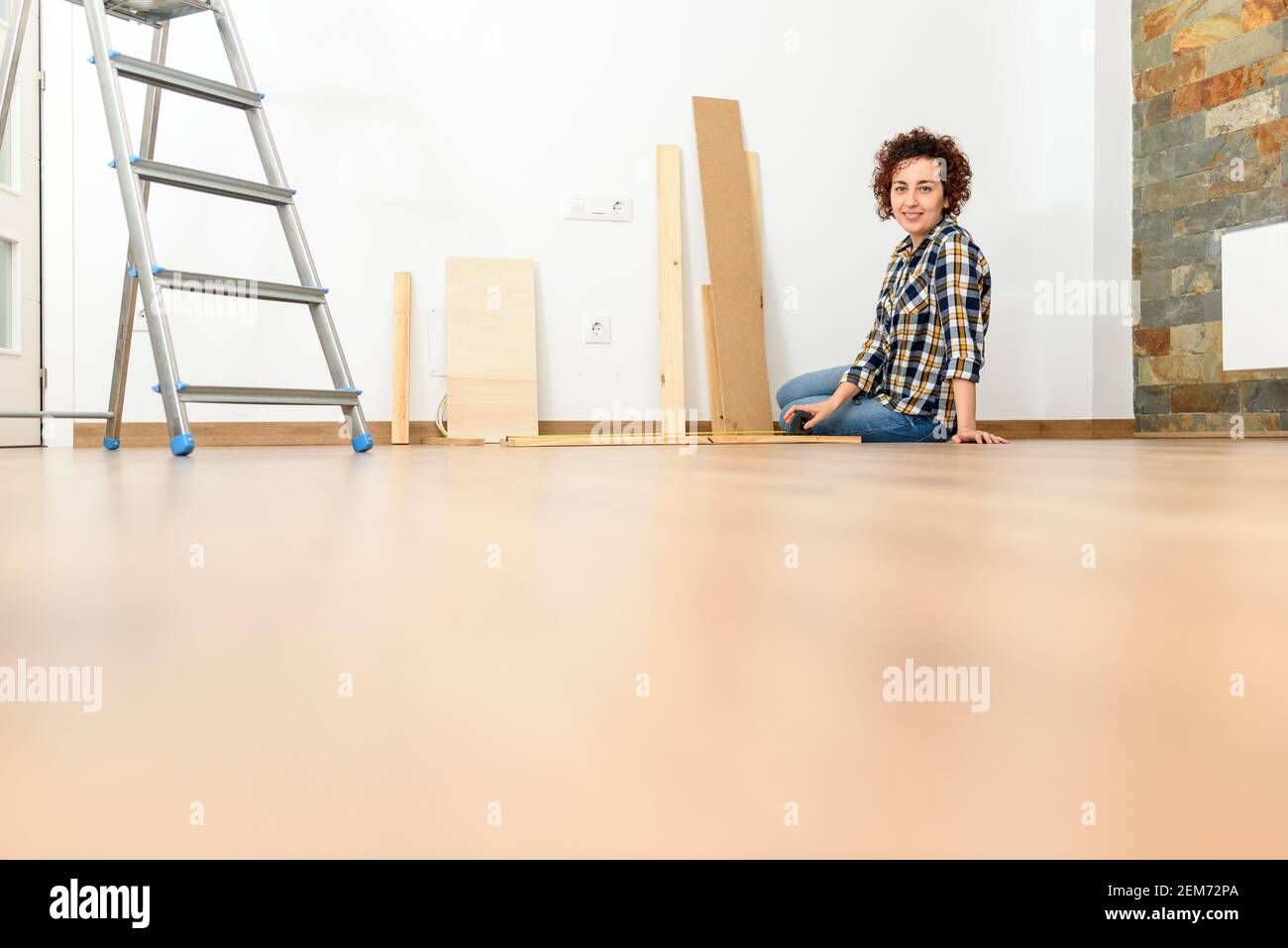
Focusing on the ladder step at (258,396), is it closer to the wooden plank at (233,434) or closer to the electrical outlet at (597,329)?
the wooden plank at (233,434)

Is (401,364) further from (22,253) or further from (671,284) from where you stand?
(22,253)

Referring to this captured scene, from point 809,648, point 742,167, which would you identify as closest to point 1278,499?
point 809,648

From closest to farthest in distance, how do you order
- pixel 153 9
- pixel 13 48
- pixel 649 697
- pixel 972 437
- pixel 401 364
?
pixel 649 697 → pixel 13 48 → pixel 153 9 → pixel 972 437 → pixel 401 364

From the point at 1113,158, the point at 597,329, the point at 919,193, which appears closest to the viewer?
the point at 919,193

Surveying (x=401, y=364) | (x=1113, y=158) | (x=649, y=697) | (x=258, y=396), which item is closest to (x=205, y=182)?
(x=258, y=396)

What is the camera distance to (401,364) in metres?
3.77

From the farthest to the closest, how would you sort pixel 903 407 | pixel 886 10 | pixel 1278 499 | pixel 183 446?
1. pixel 886 10
2. pixel 903 407
3. pixel 183 446
4. pixel 1278 499

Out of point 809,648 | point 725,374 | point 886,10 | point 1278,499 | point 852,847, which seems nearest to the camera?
point 852,847

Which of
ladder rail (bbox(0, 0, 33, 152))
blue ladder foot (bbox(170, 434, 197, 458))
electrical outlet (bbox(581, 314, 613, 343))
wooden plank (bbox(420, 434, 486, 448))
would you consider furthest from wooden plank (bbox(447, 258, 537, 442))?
blue ladder foot (bbox(170, 434, 197, 458))

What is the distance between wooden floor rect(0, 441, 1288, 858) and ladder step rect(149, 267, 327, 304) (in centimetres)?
165

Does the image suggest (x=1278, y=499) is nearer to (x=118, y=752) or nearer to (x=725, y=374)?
(x=118, y=752)

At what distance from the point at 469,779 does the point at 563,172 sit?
4010 millimetres

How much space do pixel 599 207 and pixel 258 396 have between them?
204cm

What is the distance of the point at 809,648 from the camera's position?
1.03 feet
